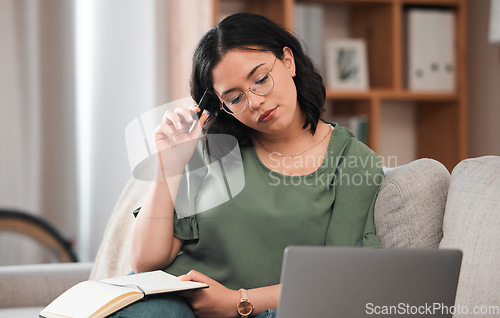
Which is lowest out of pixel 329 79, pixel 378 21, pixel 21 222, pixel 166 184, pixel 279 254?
pixel 21 222

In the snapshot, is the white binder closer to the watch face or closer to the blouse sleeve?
the blouse sleeve

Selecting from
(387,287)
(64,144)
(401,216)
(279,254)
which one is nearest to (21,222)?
(64,144)

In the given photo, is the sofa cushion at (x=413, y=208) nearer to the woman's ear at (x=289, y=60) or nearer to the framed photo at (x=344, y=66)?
the woman's ear at (x=289, y=60)

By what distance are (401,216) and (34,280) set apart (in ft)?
3.24

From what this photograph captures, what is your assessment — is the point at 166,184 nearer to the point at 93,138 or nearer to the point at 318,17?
the point at 93,138

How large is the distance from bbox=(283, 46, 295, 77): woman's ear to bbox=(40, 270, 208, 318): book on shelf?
20.6 inches

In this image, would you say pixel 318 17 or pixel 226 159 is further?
pixel 318 17

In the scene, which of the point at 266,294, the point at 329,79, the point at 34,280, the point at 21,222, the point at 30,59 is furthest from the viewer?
the point at 329,79

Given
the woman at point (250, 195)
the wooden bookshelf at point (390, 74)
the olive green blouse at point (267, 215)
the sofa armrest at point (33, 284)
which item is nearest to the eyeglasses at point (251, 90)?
the woman at point (250, 195)

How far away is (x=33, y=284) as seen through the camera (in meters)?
1.58

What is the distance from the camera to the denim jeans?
1034mm

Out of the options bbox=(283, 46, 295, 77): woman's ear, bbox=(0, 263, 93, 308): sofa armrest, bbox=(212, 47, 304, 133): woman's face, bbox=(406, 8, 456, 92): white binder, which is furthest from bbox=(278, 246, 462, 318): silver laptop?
bbox=(406, 8, 456, 92): white binder

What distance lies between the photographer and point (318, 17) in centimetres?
262

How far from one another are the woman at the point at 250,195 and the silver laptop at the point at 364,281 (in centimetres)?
33
